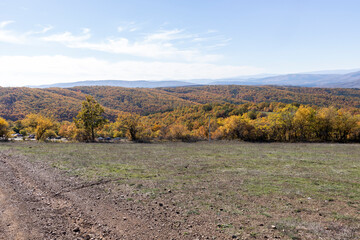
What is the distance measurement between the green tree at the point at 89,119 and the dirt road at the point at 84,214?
28036 mm

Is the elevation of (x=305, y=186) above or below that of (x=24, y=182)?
below

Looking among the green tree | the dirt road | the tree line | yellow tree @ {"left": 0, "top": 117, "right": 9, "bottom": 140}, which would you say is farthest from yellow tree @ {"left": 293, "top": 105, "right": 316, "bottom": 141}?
yellow tree @ {"left": 0, "top": 117, "right": 9, "bottom": 140}

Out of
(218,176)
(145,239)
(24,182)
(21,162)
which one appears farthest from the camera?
(21,162)

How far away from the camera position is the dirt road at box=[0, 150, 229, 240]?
6.11 meters

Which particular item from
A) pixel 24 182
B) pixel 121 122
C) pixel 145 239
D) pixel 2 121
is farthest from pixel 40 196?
pixel 2 121

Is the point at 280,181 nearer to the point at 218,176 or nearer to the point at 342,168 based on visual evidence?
the point at 218,176

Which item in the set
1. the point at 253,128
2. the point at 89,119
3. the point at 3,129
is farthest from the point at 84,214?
the point at 253,128

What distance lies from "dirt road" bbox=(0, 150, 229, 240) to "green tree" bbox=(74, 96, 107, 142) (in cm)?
2804

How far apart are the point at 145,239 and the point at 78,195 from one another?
183 inches

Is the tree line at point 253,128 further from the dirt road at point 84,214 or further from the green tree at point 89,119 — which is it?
the dirt road at point 84,214

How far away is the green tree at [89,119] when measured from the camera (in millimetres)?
37812

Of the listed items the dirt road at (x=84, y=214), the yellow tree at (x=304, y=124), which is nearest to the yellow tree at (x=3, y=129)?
the dirt road at (x=84, y=214)

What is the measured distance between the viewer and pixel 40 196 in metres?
8.88

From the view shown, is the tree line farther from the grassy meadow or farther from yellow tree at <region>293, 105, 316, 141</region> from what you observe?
the grassy meadow
